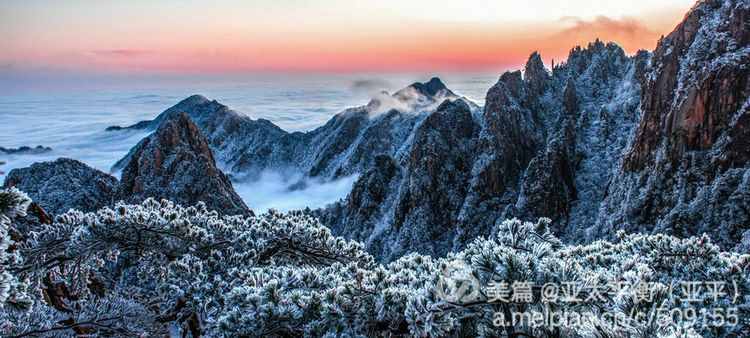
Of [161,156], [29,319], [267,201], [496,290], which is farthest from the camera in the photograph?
[267,201]

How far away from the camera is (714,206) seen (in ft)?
149

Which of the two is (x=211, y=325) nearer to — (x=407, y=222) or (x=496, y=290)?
(x=496, y=290)

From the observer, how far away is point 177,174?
8200 centimetres

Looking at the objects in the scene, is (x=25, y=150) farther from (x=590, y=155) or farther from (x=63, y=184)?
(x=590, y=155)

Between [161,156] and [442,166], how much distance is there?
5366 centimetres

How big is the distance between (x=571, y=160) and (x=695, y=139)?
2586 cm

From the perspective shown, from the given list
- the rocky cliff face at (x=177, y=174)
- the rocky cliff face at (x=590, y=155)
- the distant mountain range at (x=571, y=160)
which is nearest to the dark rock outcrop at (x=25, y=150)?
the distant mountain range at (x=571, y=160)

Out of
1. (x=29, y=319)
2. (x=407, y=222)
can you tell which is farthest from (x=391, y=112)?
(x=29, y=319)

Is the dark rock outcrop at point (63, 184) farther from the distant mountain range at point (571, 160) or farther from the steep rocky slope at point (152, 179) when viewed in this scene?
the distant mountain range at point (571, 160)

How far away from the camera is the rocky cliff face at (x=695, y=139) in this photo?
4591 cm

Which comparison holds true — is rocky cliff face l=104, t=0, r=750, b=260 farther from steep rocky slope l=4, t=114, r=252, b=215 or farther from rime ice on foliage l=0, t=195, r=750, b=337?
rime ice on foliage l=0, t=195, r=750, b=337

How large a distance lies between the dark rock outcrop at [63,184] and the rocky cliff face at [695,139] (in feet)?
230

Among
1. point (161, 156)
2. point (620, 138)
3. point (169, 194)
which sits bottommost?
point (169, 194)

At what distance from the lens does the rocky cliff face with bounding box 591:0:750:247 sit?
4591cm
